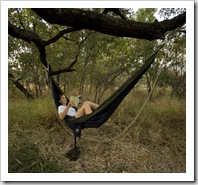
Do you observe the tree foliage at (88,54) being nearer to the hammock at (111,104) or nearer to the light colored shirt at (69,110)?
the light colored shirt at (69,110)

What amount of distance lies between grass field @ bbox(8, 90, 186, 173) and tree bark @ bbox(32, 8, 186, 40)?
89 cm

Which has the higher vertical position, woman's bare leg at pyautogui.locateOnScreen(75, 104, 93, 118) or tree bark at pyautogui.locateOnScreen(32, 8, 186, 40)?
tree bark at pyautogui.locateOnScreen(32, 8, 186, 40)

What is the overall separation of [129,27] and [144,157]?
1666 millimetres

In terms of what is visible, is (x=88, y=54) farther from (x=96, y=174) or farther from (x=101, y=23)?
(x=96, y=174)

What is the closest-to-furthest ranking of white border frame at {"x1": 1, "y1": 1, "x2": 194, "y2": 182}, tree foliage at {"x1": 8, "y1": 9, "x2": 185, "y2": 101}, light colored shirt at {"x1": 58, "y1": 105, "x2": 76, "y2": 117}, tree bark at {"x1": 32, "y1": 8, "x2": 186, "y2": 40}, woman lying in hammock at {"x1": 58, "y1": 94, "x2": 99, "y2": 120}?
tree bark at {"x1": 32, "y1": 8, "x2": 186, "y2": 40}
white border frame at {"x1": 1, "y1": 1, "x2": 194, "y2": 182}
woman lying in hammock at {"x1": 58, "y1": 94, "x2": 99, "y2": 120}
light colored shirt at {"x1": 58, "y1": 105, "x2": 76, "y2": 117}
tree foliage at {"x1": 8, "y1": 9, "x2": 185, "y2": 101}

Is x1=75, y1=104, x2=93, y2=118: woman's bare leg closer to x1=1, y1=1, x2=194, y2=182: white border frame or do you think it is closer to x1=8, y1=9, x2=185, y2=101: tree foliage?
x1=1, y1=1, x2=194, y2=182: white border frame

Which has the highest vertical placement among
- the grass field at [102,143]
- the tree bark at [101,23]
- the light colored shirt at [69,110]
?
the tree bark at [101,23]

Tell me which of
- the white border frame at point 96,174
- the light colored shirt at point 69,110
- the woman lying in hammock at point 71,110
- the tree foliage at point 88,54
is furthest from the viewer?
the tree foliage at point 88,54

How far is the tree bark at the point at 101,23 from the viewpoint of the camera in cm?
189

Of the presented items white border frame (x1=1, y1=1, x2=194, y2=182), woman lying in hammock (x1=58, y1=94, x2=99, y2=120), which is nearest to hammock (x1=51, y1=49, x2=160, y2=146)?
woman lying in hammock (x1=58, y1=94, x2=99, y2=120)

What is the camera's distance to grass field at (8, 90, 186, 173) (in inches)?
94.1

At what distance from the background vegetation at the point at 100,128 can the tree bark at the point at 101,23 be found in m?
0.18

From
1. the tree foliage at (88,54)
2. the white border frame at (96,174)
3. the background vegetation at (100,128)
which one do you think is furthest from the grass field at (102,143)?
the tree foliage at (88,54)

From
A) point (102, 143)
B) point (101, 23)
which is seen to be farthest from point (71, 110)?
point (101, 23)
